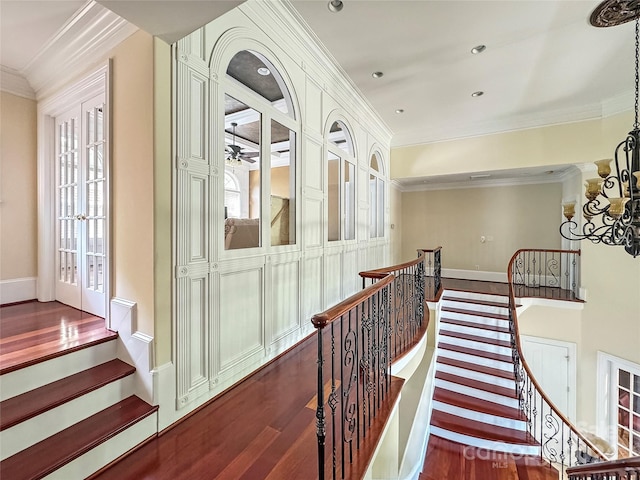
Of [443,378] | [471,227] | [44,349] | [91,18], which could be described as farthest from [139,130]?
[471,227]

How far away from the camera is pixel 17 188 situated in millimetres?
2955

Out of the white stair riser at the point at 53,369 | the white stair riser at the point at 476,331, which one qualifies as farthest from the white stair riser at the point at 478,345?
the white stair riser at the point at 53,369

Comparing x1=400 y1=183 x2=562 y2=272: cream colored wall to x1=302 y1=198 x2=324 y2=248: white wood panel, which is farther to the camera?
x1=400 y1=183 x2=562 y2=272: cream colored wall

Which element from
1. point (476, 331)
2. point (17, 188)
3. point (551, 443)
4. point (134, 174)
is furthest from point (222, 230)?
point (551, 443)

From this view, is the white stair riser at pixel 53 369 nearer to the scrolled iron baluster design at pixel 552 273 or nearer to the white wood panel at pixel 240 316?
the white wood panel at pixel 240 316

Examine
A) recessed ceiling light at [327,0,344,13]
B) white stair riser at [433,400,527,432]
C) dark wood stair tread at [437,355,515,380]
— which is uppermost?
recessed ceiling light at [327,0,344,13]

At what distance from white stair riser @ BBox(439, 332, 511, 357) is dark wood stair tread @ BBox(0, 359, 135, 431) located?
5.59m

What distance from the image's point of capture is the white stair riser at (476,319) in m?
5.57

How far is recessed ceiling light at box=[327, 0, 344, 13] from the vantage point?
2.58 meters

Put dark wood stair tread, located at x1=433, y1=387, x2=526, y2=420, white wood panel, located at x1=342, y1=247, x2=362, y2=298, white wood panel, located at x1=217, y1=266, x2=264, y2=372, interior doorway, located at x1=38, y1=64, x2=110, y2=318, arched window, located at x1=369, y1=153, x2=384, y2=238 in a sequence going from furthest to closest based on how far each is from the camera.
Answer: arched window, located at x1=369, y1=153, x2=384, y2=238
dark wood stair tread, located at x1=433, y1=387, x2=526, y2=420
white wood panel, located at x1=342, y1=247, x2=362, y2=298
interior doorway, located at x1=38, y1=64, x2=110, y2=318
white wood panel, located at x1=217, y1=266, x2=264, y2=372

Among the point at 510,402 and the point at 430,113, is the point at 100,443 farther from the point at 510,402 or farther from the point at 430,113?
the point at 430,113

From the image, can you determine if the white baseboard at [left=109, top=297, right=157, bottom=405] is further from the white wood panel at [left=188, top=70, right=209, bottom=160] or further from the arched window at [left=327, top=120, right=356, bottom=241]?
the arched window at [left=327, top=120, right=356, bottom=241]

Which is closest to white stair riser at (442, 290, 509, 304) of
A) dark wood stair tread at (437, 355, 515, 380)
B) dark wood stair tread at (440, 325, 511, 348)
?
dark wood stair tread at (440, 325, 511, 348)

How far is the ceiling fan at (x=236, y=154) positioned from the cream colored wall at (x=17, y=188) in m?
2.12
